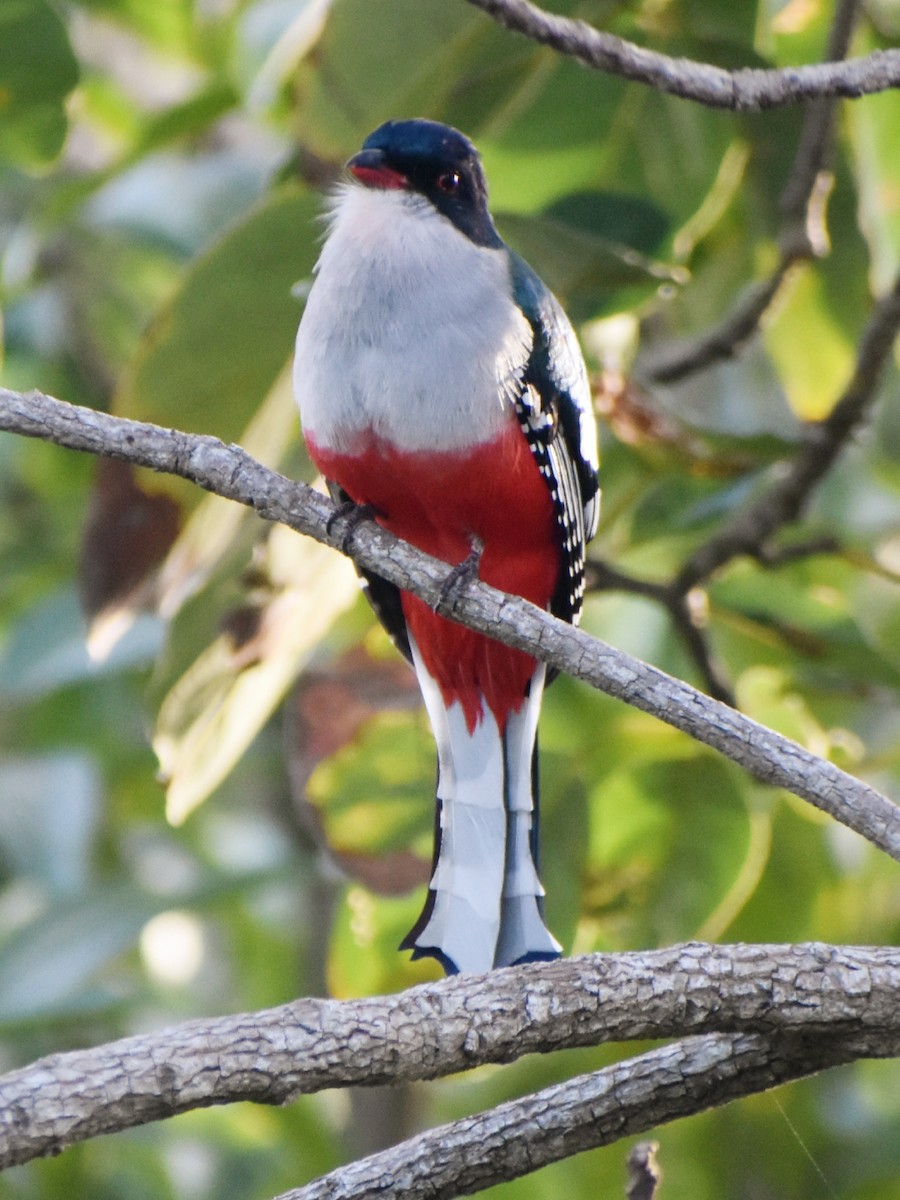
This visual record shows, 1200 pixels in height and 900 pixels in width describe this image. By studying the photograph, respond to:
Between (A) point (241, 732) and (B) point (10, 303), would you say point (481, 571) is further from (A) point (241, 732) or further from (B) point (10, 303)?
(B) point (10, 303)

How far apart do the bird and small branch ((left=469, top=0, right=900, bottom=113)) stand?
0.68 m

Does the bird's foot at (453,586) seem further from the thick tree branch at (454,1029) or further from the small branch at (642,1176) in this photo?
the small branch at (642,1176)

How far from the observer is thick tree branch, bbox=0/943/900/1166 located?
1536mm

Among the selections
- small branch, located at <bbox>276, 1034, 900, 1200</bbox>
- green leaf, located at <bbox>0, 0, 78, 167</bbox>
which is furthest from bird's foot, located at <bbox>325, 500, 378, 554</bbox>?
green leaf, located at <bbox>0, 0, 78, 167</bbox>

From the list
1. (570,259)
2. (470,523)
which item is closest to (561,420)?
(470,523)

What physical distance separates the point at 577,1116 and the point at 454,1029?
0.18 meters

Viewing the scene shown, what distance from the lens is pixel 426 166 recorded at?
2.86 meters

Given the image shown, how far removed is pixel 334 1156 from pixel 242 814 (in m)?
2.08

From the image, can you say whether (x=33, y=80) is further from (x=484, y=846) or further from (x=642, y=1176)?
(x=642, y=1176)

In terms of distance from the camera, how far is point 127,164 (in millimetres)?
3824

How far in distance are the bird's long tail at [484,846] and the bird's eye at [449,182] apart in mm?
836

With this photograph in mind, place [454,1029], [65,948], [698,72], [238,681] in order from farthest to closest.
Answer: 1. [65,948]
2. [238,681]
3. [698,72]
4. [454,1029]

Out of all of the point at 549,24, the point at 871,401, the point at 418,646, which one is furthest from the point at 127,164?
the point at 549,24

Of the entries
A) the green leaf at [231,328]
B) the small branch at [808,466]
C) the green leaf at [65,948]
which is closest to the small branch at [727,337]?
the small branch at [808,466]
